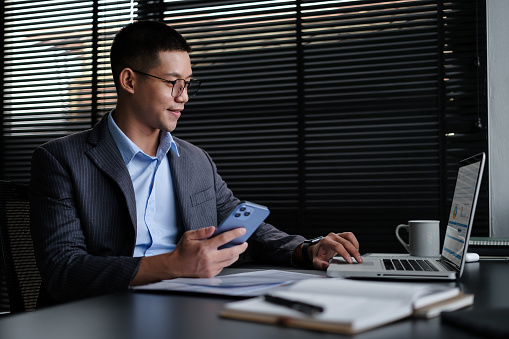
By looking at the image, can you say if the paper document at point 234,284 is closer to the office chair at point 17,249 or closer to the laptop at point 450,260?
the laptop at point 450,260

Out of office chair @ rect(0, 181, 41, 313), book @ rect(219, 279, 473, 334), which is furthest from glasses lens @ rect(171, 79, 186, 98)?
book @ rect(219, 279, 473, 334)

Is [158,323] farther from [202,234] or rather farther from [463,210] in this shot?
[463,210]

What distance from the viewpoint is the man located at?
1.21 m

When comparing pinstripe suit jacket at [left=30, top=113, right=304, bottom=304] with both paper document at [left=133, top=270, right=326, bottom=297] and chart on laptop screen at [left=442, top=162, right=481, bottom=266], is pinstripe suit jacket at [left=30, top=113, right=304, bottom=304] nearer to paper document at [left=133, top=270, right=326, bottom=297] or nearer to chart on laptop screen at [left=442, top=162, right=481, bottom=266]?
paper document at [left=133, top=270, right=326, bottom=297]

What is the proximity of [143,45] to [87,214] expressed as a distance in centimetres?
64

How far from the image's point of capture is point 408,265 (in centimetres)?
131

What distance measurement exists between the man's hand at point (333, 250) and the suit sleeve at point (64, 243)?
496 millimetres

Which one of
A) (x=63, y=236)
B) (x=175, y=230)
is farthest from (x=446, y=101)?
(x=63, y=236)

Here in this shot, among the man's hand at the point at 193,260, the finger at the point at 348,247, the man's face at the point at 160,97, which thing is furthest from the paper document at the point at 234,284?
the man's face at the point at 160,97

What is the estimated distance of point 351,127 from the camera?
2.49 metres

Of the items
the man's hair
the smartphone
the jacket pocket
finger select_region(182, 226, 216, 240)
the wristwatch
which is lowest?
the wristwatch

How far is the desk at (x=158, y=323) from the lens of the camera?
2.19ft

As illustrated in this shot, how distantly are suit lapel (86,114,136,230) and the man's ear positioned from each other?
8.8 inches

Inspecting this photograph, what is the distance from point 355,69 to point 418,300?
6.16 feet
